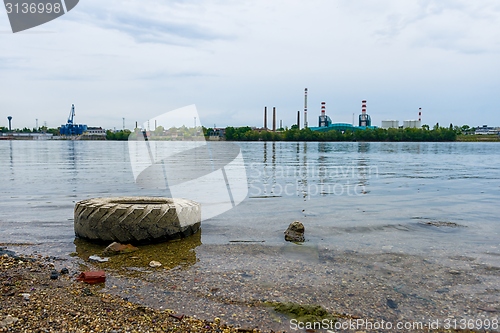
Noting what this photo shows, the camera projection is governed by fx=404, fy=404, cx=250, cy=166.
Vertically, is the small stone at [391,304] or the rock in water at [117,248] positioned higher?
the rock in water at [117,248]

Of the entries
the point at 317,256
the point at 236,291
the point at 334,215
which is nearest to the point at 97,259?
the point at 236,291

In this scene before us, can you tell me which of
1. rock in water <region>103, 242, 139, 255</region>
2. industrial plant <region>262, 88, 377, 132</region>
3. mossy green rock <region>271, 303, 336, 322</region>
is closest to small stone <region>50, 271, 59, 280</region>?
rock in water <region>103, 242, 139, 255</region>

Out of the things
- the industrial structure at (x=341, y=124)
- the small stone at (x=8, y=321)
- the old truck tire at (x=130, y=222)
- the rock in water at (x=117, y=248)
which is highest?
the industrial structure at (x=341, y=124)

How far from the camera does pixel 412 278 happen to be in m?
5.70

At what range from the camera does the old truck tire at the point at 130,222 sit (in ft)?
24.1

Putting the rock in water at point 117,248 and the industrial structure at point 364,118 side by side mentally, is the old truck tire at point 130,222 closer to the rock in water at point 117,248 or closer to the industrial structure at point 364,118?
the rock in water at point 117,248

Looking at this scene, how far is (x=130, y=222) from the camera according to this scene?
7363 mm

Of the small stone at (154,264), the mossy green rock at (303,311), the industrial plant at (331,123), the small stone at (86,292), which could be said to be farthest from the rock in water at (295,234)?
the industrial plant at (331,123)

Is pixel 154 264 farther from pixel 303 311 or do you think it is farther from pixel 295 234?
pixel 295 234

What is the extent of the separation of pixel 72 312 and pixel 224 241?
3.70 meters

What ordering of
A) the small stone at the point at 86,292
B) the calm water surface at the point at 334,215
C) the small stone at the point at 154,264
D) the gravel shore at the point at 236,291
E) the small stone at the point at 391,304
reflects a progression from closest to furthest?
1. the gravel shore at the point at 236,291
2. the small stone at the point at 391,304
3. the small stone at the point at 86,292
4. the small stone at the point at 154,264
5. the calm water surface at the point at 334,215

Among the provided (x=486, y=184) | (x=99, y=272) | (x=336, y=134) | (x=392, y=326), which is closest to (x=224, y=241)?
(x=99, y=272)

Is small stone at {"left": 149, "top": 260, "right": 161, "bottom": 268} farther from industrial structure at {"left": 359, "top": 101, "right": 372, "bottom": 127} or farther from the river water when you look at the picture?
industrial structure at {"left": 359, "top": 101, "right": 372, "bottom": 127}

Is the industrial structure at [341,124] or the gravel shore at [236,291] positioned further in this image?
the industrial structure at [341,124]
